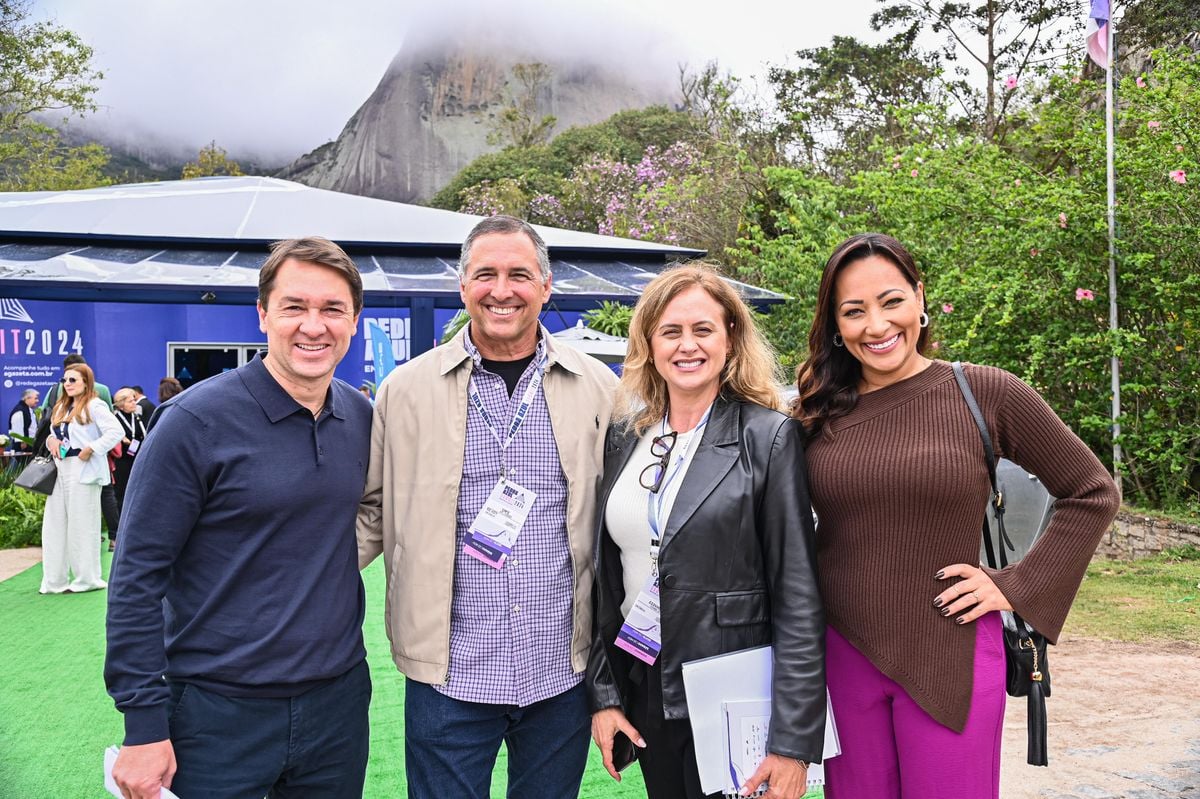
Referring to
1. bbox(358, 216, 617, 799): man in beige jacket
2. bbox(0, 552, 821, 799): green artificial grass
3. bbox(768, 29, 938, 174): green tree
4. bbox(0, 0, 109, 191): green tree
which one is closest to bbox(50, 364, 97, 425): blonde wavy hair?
bbox(0, 552, 821, 799): green artificial grass

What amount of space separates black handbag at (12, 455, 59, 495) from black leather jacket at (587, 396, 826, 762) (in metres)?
6.99

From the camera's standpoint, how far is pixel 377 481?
2346 mm

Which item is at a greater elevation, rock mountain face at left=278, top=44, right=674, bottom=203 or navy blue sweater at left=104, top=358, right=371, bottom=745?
rock mountain face at left=278, top=44, right=674, bottom=203

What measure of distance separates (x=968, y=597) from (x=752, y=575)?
0.50 meters

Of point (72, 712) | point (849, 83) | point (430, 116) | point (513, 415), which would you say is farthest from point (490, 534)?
point (430, 116)

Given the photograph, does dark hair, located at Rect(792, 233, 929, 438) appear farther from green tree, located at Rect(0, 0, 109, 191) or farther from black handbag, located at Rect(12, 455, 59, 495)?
green tree, located at Rect(0, 0, 109, 191)

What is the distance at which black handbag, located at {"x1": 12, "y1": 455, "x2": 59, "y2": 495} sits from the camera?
723 centimetres

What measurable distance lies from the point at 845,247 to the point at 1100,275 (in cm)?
749

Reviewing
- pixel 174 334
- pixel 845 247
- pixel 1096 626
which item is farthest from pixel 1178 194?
pixel 174 334

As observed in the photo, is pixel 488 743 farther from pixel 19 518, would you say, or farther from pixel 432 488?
pixel 19 518

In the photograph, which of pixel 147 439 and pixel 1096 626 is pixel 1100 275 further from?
pixel 147 439

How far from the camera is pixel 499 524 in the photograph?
2.23 m

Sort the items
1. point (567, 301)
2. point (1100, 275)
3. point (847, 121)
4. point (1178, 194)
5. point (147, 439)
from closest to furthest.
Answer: point (147, 439) < point (1178, 194) < point (1100, 275) < point (567, 301) < point (847, 121)

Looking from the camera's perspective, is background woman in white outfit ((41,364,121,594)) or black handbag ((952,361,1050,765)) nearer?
black handbag ((952,361,1050,765))
